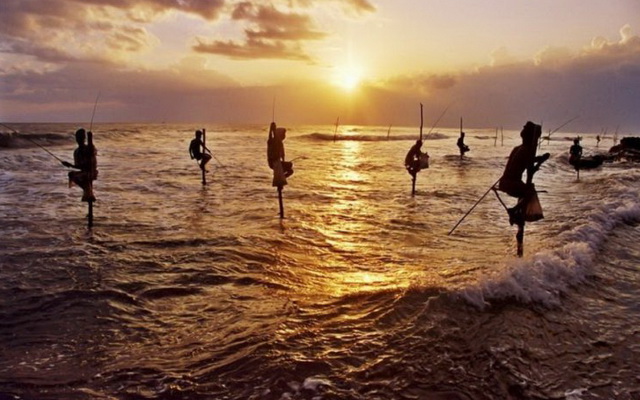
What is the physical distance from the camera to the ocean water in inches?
188

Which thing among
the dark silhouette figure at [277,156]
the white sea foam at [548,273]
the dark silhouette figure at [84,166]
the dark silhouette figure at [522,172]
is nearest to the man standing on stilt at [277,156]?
the dark silhouette figure at [277,156]

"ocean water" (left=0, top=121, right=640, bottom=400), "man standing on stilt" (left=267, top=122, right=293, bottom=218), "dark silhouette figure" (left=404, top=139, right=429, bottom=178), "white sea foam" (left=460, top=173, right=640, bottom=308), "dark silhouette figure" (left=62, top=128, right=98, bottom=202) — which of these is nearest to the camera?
"ocean water" (left=0, top=121, right=640, bottom=400)

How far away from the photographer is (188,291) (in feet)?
24.4

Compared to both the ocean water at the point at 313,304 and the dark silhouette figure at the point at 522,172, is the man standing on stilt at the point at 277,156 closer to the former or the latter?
the ocean water at the point at 313,304

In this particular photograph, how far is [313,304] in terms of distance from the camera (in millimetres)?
6781

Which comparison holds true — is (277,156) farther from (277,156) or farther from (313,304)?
(313,304)

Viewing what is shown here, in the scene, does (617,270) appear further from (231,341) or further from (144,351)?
(144,351)

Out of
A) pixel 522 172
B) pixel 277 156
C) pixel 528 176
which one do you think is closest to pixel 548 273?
pixel 528 176

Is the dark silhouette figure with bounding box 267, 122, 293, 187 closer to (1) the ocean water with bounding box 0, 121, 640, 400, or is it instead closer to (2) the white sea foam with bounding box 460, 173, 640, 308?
(1) the ocean water with bounding box 0, 121, 640, 400

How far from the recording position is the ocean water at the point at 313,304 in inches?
188

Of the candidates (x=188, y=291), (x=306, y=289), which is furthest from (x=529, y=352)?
(x=188, y=291)

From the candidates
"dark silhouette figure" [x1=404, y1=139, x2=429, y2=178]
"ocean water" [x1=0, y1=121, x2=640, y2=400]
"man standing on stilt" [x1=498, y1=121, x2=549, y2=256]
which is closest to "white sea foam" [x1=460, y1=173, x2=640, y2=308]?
"ocean water" [x1=0, y1=121, x2=640, y2=400]

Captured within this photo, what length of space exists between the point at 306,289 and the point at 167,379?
3155 mm

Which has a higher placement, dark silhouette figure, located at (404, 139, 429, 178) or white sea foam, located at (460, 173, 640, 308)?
dark silhouette figure, located at (404, 139, 429, 178)
